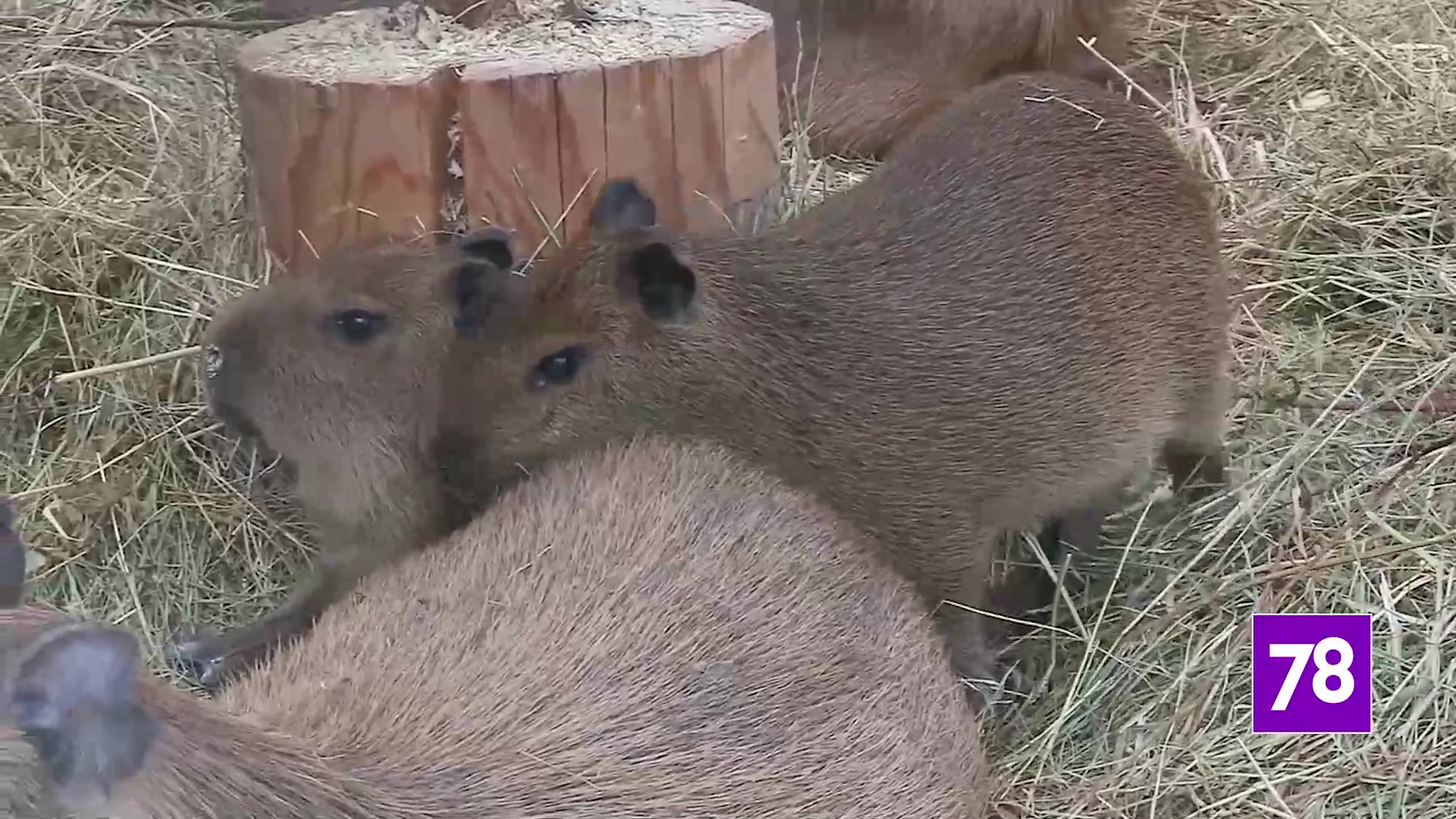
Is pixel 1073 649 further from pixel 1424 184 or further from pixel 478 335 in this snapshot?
pixel 1424 184

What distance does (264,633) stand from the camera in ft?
10.4

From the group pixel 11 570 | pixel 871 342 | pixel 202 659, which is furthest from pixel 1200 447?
pixel 11 570

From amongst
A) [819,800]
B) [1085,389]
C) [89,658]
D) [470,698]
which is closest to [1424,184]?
[1085,389]

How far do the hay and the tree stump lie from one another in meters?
0.42

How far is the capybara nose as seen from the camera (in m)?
3.08

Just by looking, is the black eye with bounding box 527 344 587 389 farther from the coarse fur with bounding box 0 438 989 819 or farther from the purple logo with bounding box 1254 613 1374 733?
the purple logo with bounding box 1254 613 1374 733

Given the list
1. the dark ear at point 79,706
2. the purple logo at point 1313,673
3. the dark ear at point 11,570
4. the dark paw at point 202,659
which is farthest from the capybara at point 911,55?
the dark ear at point 79,706

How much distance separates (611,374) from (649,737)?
3.06 feet

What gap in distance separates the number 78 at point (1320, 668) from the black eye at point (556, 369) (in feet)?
4.61

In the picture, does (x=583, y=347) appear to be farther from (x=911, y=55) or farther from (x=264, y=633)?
(x=911, y=55)

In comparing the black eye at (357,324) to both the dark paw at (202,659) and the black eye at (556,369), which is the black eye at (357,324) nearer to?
the black eye at (556,369)

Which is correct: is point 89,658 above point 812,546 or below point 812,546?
above

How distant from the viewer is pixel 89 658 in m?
1.61

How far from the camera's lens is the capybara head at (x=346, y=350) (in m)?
3.06
